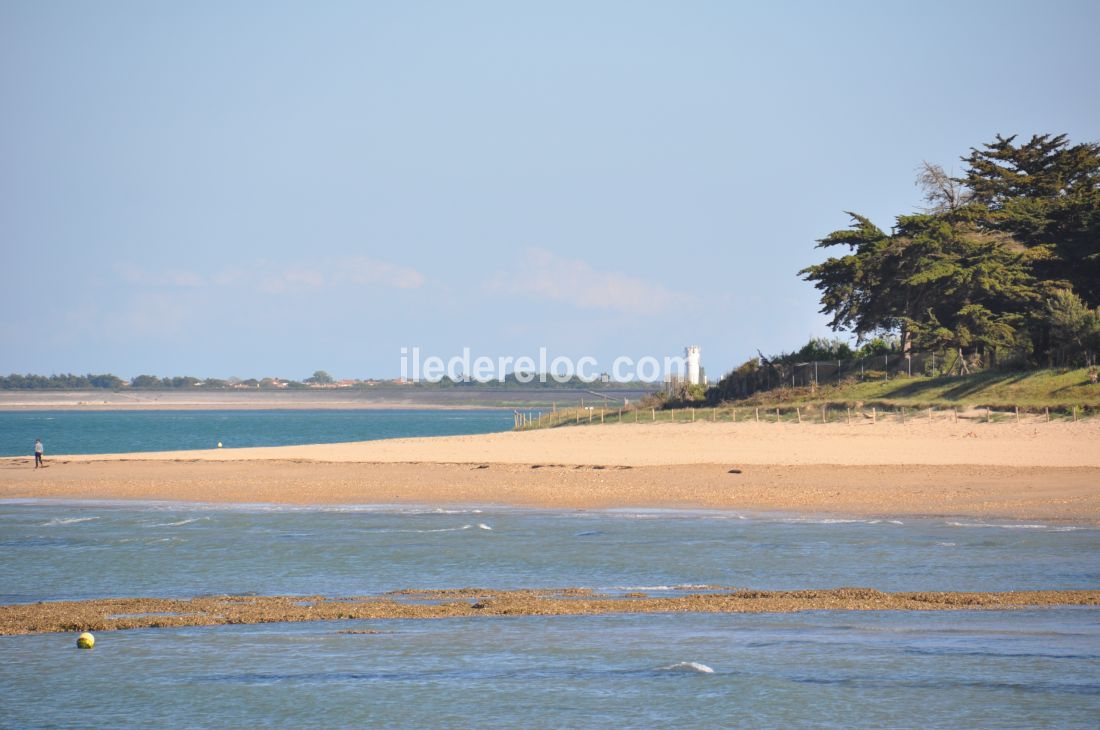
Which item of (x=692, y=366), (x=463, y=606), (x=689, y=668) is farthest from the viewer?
(x=692, y=366)

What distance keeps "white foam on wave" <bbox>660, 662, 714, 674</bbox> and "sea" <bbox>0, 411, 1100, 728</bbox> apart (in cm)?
3

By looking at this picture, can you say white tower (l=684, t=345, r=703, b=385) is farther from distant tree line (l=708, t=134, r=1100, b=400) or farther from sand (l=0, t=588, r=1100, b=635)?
sand (l=0, t=588, r=1100, b=635)

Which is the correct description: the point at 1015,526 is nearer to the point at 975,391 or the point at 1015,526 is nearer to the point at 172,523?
the point at 172,523

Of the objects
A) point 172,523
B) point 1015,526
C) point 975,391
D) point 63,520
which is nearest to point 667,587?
point 1015,526

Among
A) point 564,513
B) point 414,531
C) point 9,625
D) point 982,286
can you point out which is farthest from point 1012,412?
point 9,625

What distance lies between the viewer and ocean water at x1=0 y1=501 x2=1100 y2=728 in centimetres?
1115

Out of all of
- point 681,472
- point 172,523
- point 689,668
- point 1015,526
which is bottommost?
point 689,668

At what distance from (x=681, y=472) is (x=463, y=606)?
19.5 m

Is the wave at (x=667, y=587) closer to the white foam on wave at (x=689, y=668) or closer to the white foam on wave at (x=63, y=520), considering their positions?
the white foam on wave at (x=689, y=668)

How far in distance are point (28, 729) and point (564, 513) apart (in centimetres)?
1720

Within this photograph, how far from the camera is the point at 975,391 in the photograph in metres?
42.9

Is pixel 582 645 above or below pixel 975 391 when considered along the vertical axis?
below

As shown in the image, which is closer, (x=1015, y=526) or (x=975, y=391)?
(x=1015, y=526)

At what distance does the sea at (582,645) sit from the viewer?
36.6ft
